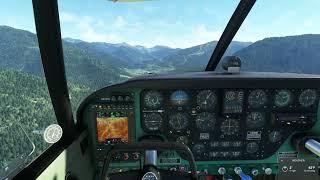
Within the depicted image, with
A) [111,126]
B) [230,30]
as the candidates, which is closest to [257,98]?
[230,30]

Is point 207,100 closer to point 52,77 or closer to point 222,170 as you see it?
point 222,170

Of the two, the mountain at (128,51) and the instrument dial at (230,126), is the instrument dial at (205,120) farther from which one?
the mountain at (128,51)

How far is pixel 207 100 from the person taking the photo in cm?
402

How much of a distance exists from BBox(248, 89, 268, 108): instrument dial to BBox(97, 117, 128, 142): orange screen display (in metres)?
1.27

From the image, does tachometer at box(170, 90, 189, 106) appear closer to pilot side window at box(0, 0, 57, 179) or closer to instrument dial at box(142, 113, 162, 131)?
instrument dial at box(142, 113, 162, 131)

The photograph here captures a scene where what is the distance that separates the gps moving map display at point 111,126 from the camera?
3889 mm

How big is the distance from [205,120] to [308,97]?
1079 mm

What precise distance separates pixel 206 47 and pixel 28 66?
3335 millimetres

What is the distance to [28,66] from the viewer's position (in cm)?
252

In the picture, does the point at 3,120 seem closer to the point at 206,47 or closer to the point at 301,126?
the point at 301,126

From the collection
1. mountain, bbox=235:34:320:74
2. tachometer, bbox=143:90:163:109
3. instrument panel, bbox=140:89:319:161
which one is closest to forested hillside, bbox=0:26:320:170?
mountain, bbox=235:34:320:74

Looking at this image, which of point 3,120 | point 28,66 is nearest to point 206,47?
point 28,66

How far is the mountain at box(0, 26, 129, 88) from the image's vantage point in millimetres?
2281

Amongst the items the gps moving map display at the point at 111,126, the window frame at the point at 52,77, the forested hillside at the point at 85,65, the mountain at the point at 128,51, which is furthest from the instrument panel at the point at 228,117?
the window frame at the point at 52,77
